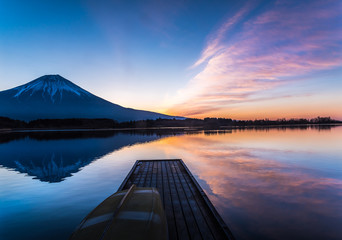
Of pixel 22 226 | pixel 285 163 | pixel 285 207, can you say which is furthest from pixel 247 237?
pixel 285 163

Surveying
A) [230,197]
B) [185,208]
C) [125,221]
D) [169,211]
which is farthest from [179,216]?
[230,197]

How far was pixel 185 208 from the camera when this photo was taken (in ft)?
23.5

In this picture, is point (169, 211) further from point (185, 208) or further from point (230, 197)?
point (230, 197)

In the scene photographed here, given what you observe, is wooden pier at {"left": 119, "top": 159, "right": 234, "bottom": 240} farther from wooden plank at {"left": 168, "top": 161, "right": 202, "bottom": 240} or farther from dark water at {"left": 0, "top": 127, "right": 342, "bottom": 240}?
dark water at {"left": 0, "top": 127, "right": 342, "bottom": 240}

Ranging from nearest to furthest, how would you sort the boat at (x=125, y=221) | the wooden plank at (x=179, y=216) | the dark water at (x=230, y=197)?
the boat at (x=125, y=221) → the wooden plank at (x=179, y=216) → the dark water at (x=230, y=197)

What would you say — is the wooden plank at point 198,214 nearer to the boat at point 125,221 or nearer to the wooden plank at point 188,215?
the wooden plank at point 188,215

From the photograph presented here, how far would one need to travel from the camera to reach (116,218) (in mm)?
4422

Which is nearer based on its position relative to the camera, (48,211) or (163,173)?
(48,211)

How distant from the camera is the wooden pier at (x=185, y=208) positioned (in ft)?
18.2

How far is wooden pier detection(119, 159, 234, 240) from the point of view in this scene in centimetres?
555

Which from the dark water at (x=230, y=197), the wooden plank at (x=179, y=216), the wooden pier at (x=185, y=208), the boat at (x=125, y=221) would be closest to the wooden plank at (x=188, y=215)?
the wooden pier at (x=185, y=208)

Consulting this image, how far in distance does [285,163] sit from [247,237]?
50.9 feet

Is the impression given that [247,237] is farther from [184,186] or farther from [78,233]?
[78,233]

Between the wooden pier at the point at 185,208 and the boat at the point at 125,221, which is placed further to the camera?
the wooden pier at the point at 185,208
